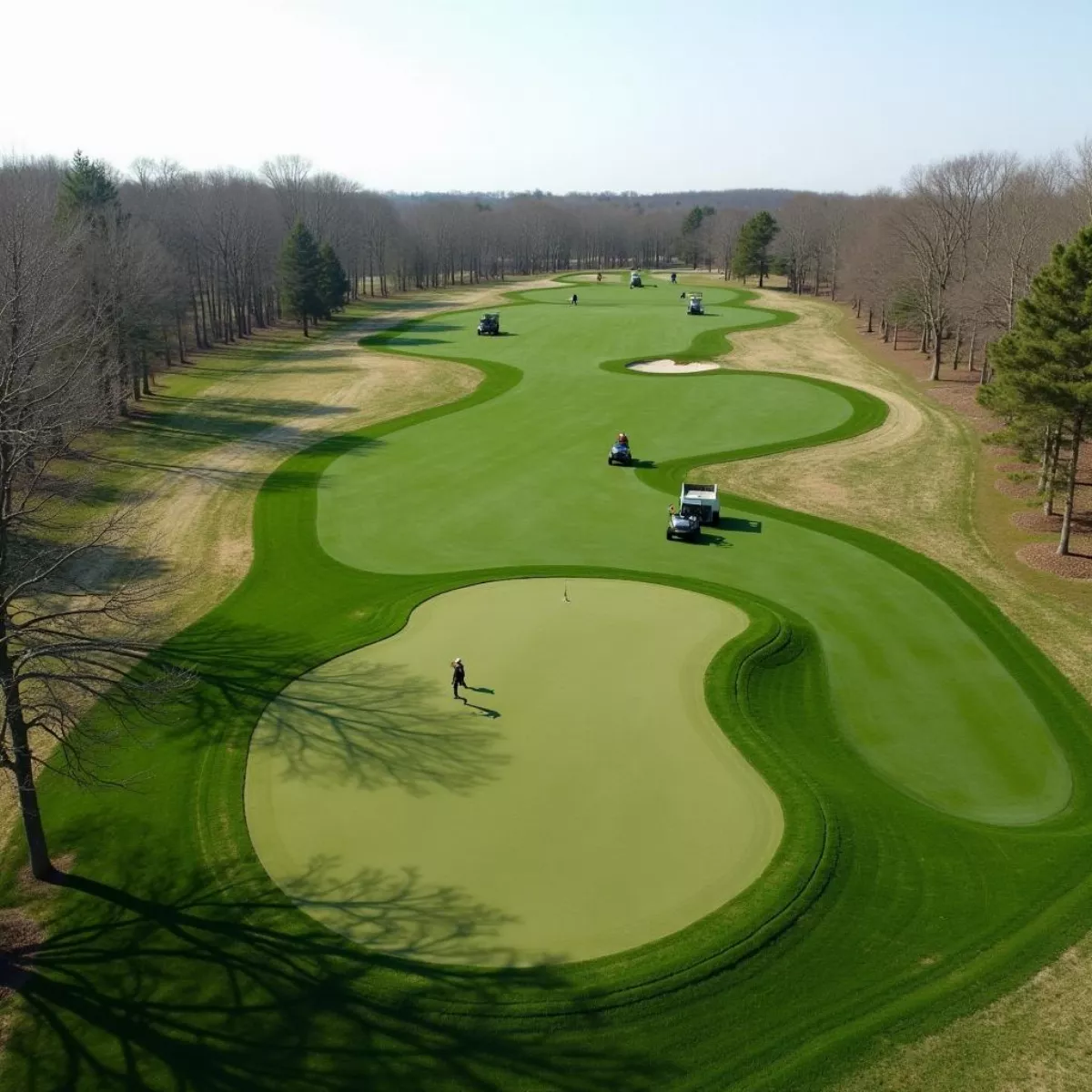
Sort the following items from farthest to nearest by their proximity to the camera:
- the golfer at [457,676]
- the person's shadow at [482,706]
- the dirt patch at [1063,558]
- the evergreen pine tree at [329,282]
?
1. the evergreen pine tree at [329,282]
2. the dirt patch at [1063,558]
3. the golfer at [457,676]
4. the person's shadow at [482,706]

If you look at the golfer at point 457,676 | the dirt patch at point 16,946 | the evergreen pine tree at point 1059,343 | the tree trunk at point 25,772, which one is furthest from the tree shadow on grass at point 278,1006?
the evergreen pine tree at point 1059,343

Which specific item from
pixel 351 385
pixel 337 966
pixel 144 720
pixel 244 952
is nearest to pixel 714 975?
pixel 337 966

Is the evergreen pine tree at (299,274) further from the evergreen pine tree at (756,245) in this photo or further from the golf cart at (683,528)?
the evergreen pine tree at (756,245)

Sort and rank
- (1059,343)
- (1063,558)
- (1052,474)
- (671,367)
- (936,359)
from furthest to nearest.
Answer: (671,367) < (936,359) < (1052,474) < (1063,558) < (1059,343)

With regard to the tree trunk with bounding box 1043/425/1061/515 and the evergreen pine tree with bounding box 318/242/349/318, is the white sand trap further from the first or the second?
the evergreen pine tree with bounding box 318/242/349/318

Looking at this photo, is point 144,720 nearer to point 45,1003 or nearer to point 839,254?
point 45,1003

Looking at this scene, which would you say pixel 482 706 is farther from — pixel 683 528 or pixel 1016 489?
pixel 1016 489

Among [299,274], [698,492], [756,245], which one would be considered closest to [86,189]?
[299,274]
